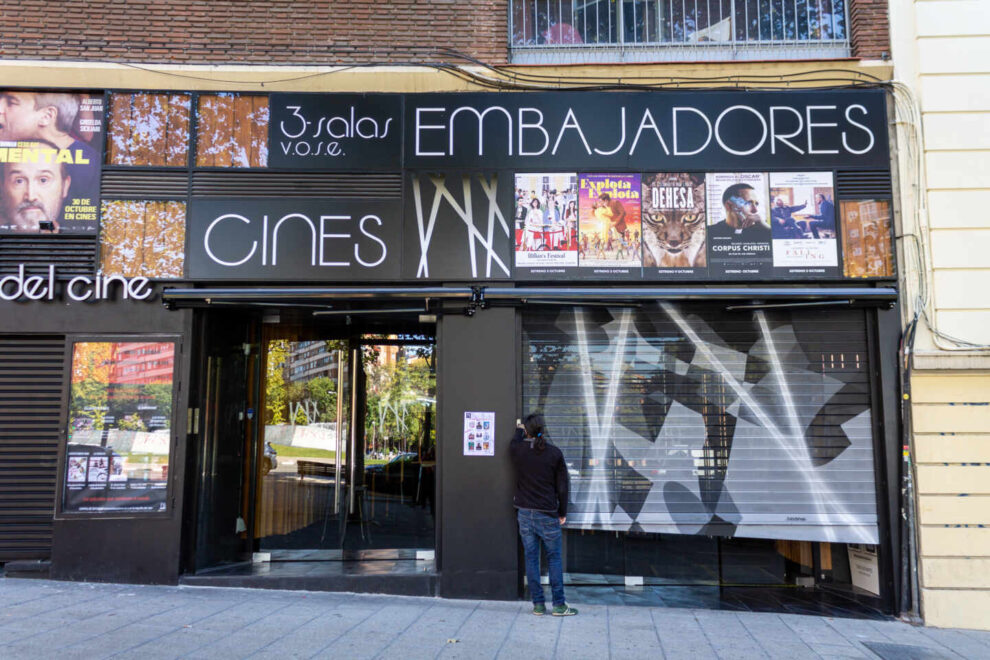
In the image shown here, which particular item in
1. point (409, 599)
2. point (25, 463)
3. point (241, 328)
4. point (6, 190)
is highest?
point (6, 190)

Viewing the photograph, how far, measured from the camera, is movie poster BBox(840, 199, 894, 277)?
741cm

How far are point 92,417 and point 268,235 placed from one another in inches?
106

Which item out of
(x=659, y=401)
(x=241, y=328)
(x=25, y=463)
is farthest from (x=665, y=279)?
(x=25, y=463)

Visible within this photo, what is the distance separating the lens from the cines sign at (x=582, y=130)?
25.1 feet

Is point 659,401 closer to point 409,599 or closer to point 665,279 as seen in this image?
point 665,279

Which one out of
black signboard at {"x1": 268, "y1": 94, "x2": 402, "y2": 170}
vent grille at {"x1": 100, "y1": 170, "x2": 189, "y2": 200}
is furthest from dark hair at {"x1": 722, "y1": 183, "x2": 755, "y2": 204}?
vent grille at {"x1": 100, "y1": 170, "x2": 189, "y2": 200}

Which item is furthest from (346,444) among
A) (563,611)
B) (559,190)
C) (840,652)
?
(840,652)

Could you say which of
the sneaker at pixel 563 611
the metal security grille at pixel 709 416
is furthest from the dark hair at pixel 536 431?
the sneaker at pixel 563 611

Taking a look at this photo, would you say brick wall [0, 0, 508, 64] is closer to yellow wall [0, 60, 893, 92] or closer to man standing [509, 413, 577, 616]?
yellow wall [0, 60, 893, 92]

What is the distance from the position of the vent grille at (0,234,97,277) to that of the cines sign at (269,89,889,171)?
7.39 ft

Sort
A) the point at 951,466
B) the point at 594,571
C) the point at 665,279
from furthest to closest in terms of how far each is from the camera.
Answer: the point at 594,571 → the point at 665,279 → the point at 951,466

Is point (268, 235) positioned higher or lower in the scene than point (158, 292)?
higher

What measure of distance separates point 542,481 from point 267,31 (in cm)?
594

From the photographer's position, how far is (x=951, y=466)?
7020mm
